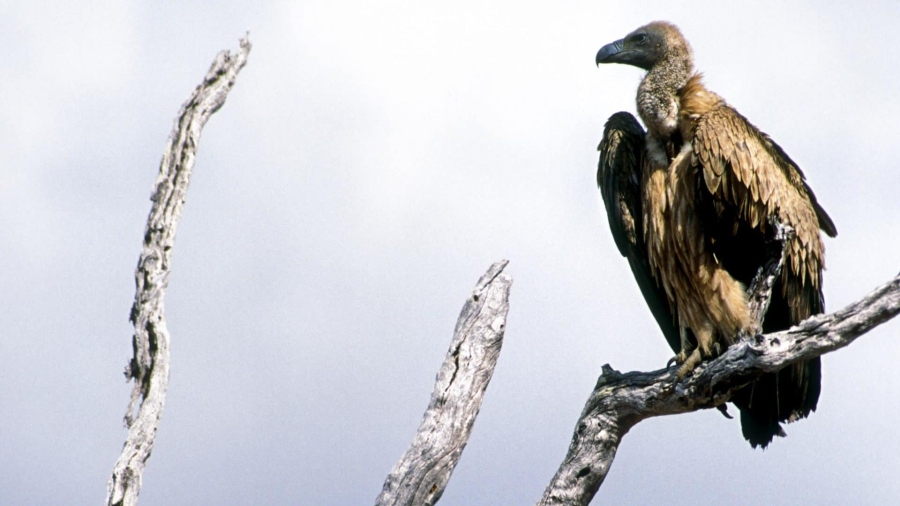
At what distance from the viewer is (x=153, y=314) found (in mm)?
5098

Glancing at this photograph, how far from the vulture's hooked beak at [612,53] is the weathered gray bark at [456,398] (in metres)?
2.64

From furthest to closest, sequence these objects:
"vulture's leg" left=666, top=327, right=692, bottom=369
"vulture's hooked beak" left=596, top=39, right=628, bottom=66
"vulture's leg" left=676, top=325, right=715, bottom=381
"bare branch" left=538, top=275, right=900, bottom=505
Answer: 1. "vulture's hooked beak" left=596, top=39, right=628, bottom=66
2. "vulture's leg" left=666, top=327, right=692, bottom=369
3. "vulture's leg" left=676, top=325, right=715, bottom=381
4. "bare branch" left=538, top=275, right=900, bottom=505

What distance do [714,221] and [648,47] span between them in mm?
1538

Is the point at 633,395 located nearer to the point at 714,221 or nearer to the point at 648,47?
the point at 714,221

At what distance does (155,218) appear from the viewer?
5141 millimetres

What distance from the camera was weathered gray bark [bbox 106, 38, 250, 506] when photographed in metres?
4.92

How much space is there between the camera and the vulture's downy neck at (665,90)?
7.02m

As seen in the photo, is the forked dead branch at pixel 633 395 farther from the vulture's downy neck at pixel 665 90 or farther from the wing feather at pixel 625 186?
the vulture's downy neck at pixel 665 90

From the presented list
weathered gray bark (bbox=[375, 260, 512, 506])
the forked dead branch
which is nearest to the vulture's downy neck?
the forked dead branch

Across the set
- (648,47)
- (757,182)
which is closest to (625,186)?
(757,182)

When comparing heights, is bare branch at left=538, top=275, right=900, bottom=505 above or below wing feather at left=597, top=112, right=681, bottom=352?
below

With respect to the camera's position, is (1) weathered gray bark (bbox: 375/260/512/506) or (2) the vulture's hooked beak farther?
(2) the vulture's hooked beak

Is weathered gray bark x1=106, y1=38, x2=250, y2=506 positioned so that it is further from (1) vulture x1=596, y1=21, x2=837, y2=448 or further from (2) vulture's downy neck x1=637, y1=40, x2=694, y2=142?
(2) vulture's downy neck x1=637, y1=40, x2=694, y2=142

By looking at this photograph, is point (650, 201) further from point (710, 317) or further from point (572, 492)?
point (572, 492)
